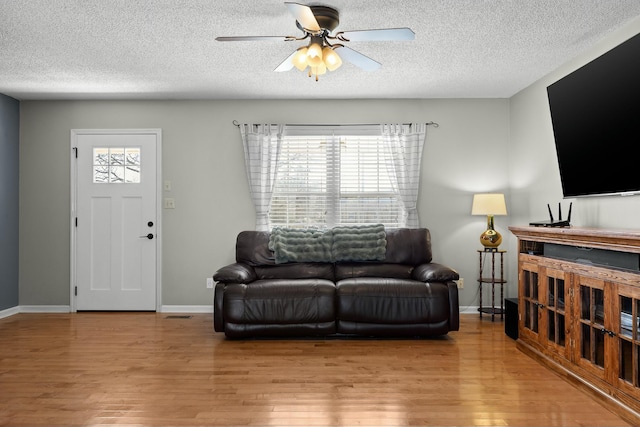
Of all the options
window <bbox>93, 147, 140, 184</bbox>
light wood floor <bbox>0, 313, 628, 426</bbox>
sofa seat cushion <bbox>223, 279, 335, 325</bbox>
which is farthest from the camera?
window <bbox>93, 147, 140, 184</bbox>

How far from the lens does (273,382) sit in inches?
119

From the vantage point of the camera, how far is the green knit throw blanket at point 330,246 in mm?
4633

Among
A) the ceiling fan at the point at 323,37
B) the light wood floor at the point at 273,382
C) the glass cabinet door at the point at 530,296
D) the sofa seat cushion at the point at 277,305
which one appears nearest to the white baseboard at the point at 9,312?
the light wood floor at the point at 273,382

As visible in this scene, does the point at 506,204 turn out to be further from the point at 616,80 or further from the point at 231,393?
the point at 231,393

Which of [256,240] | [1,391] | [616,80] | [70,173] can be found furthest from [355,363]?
[70,173]

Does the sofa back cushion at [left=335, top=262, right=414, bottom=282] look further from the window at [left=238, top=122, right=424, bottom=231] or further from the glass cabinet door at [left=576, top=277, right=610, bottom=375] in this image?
the glass cabinet door at [left=576, top=277, right=610, bottom=375]

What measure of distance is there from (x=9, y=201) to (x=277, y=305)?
334 centimetres

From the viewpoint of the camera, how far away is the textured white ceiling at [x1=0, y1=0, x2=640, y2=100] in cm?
295

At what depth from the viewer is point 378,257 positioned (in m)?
4.65

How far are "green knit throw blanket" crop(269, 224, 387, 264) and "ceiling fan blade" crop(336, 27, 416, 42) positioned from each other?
2209mm

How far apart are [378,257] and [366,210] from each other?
2.40 feet

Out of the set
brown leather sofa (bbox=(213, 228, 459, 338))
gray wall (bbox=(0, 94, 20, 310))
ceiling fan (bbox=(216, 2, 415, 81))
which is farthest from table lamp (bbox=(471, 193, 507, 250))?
gray wall (bbox=(0, 94, 20, 310))

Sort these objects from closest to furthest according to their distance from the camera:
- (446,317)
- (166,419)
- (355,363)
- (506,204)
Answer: (166,419) → (355,363) → (446,317) → (506,204)

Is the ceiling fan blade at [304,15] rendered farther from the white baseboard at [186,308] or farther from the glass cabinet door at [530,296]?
the white baseboard at [186,308]
